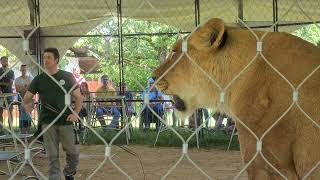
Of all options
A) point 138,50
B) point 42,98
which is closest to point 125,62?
point 138,50

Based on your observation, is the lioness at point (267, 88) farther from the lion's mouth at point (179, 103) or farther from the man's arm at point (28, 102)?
the man's arm at point (28, 102)

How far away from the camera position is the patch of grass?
417 inches

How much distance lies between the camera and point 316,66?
8.75 feet

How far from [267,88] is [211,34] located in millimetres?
392

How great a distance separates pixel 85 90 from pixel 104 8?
1.92 meters

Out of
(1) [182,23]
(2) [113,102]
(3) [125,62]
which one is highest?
(1) [182,23]

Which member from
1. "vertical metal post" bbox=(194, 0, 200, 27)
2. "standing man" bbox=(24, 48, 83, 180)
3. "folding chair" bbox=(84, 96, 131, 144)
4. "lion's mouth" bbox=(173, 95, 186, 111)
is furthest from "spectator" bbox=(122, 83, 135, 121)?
"lion's mouth" bbox=(173, 95, 186, 111)

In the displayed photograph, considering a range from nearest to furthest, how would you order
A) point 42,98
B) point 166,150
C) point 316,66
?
1. point 316,66
2. point 42,98
3. point 166,150

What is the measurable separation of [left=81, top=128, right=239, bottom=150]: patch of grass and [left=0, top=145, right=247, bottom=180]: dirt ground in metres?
0.39

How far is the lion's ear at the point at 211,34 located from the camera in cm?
263

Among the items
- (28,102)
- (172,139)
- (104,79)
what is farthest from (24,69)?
(28,102)

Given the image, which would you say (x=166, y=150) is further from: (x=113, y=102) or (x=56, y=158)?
(x=56, y=158)

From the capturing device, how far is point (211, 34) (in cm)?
267

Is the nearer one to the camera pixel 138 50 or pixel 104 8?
pixel 104 8
